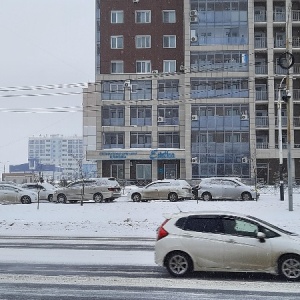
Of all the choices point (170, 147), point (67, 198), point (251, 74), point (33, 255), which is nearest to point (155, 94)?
point (170, 147)

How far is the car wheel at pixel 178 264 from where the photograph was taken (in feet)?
36.6

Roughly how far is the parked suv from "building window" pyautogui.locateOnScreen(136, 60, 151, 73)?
31.2m

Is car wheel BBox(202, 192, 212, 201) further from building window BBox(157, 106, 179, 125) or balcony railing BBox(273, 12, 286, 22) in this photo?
balcony railing BBox(273, 12, 286, 22)

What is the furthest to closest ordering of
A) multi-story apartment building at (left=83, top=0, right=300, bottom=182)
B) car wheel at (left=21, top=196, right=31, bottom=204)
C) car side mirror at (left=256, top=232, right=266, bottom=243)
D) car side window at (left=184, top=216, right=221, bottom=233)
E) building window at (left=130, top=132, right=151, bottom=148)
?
building window at (left=130, top=132, right=151, bottom=148), multi-story apartment building at (left=83, top=0, right=300, bottom=182), car wheel at (left=21, top=196, right=31, bottom=204), car side window at (left=184, top=216, right=221, bottom=233), car side mirror at (left=256, top=232, right=266, bottom=243)

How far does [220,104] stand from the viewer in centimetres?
5650

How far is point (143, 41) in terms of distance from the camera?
6206 cm

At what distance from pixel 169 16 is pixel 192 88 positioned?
35.6 ft

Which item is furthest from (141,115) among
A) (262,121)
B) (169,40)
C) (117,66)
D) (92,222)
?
(92,222)

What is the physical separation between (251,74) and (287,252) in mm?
47611

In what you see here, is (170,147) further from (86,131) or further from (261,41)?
(86,131)

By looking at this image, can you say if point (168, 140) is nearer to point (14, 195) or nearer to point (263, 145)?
point (263, 145)

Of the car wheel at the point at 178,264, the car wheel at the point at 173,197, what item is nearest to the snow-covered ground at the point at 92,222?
the car wheel at the point at 178,264

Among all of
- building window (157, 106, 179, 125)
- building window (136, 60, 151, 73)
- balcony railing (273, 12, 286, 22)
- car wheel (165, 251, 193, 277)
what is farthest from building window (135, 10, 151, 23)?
car wheel (165, 251, 193, 277)

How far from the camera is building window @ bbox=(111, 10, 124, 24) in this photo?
62.1 meters
